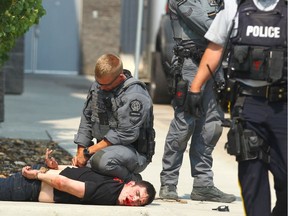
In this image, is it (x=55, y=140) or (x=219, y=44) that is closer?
(x=219, y=44)

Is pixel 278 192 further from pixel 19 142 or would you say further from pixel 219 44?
pixel 19 142

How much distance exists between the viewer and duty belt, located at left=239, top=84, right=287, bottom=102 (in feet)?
19.0

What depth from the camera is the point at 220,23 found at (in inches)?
233

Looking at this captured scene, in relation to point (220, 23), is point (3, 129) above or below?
below

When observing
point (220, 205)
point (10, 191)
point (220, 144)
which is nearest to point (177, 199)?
point (220, 205)

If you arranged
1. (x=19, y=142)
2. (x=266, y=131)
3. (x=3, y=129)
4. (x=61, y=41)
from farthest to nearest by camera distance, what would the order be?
(x=61, y=41) < (x=3, y=129) < (x=19, y=142) < (x=266, y=131)

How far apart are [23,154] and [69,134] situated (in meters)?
1.76

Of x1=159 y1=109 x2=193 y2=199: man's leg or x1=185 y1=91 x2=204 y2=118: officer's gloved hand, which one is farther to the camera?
x1=159 y1=109 x2=193 y2=199: man's leg

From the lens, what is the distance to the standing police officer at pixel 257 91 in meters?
5.78

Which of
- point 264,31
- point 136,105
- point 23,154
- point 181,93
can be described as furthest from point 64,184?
point 23,154

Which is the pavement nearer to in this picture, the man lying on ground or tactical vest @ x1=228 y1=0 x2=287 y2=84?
the man lying on ground

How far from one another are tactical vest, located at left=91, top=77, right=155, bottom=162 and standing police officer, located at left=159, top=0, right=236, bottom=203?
0.36 m

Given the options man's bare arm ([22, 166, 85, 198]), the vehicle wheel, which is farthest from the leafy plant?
the vehicle wheel

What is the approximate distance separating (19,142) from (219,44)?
17.1ft
